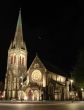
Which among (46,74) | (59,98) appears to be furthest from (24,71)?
(59,98)

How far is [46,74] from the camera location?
10012 centimetres

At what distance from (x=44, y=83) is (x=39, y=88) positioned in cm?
332

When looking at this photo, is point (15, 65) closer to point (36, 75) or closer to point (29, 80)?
point (29, 80)

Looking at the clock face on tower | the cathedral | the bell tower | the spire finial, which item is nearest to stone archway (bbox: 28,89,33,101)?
the cathedral

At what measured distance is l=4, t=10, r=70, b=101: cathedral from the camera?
319ft

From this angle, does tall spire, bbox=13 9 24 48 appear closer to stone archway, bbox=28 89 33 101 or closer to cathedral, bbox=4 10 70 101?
cathedral, bbox=4 10 70 101

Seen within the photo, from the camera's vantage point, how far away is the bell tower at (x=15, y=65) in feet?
337

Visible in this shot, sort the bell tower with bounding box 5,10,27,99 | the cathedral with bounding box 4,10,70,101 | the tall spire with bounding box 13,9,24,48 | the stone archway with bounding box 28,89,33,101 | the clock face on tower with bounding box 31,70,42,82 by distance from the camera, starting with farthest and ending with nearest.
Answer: the tall spire with bounding box 13,9,24,48, the bell tower with bounding box 5,10,27,99, the clock face on tower with bounding box 31,70,42,82, the cathedral with bounding box 4,10,70,101, the stone archway with bounding box 28,89,33,101

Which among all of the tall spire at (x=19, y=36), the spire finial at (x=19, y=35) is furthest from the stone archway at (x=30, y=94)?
the spire finial at (x=19, y=35)

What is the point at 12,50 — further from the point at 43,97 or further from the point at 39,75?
the point at 43,97

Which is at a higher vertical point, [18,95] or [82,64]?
[82,64]

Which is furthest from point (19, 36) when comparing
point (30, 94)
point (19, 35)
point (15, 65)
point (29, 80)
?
point (30, 94)

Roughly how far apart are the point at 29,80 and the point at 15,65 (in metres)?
8.93

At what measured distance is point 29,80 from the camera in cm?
10150
